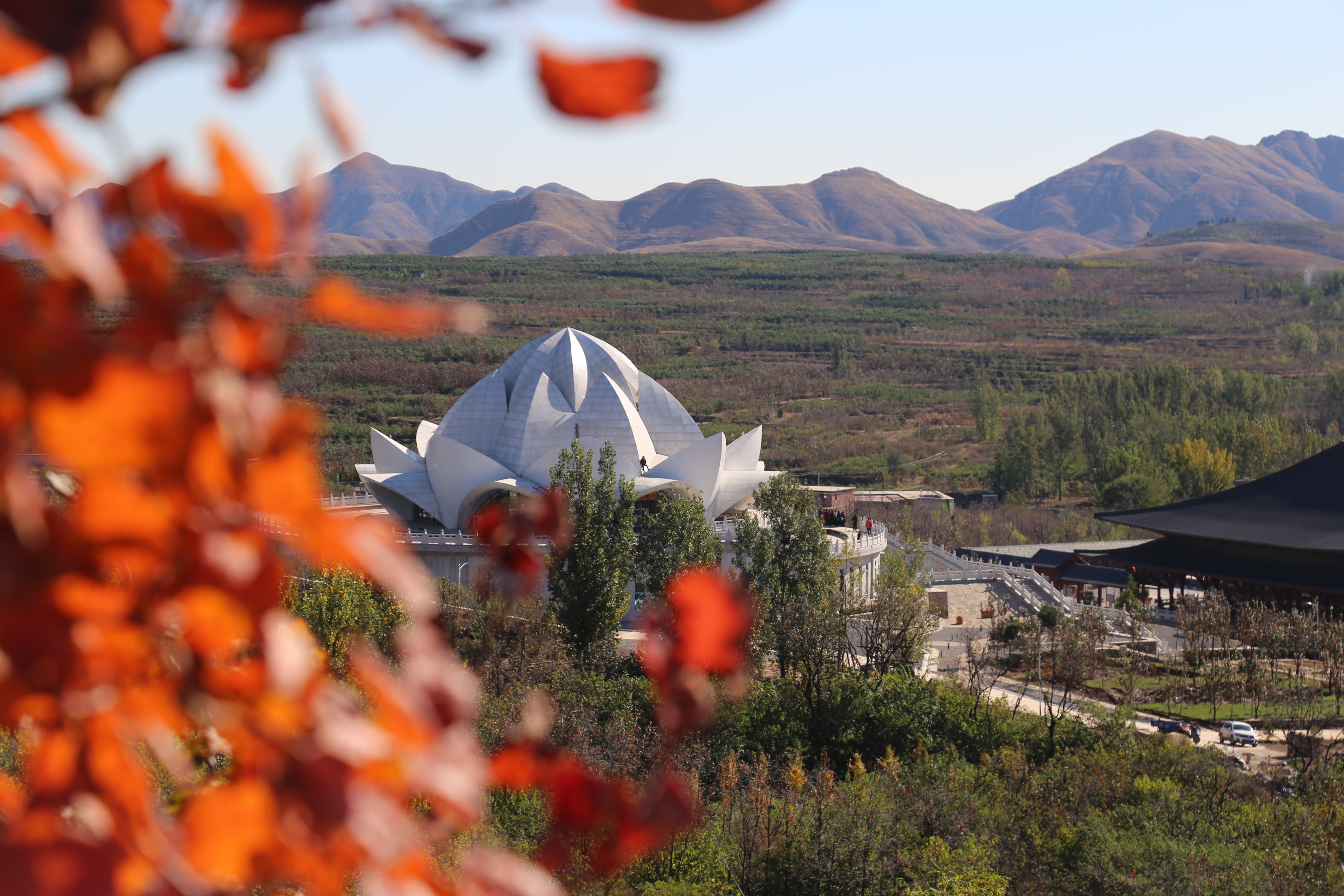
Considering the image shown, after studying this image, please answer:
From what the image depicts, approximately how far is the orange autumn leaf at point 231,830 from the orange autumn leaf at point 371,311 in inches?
12.4

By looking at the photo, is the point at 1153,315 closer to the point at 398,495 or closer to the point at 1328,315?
the point at 1328,315

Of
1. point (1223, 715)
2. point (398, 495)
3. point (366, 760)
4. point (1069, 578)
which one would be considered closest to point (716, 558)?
point (1223, 715)

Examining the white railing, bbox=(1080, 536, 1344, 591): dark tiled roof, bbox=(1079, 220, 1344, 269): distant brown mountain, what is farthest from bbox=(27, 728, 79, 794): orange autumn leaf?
bbox=(1079, 220, 1344, 269): distant brown mountain

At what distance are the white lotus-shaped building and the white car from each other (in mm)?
12239

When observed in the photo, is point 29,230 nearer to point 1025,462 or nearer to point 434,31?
point 434,31

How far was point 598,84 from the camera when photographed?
0.75m

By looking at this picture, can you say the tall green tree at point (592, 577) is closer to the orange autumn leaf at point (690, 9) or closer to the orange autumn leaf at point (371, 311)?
the orange autumn leaf at point (371, 311)

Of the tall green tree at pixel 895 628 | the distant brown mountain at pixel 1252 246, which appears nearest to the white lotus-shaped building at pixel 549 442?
the tall green tree at pixel 895 628

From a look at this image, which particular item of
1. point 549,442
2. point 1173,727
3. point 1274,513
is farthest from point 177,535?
point 1274,513

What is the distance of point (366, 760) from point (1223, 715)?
21.4m

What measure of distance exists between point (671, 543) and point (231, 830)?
1970 centimetres

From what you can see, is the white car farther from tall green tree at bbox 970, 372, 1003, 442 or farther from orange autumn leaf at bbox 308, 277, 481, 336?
tall green tree at bbox 970, 372, 1003, 442

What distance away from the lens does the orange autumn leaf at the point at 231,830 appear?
2.23 feet

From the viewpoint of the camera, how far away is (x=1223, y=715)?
1905 cm
